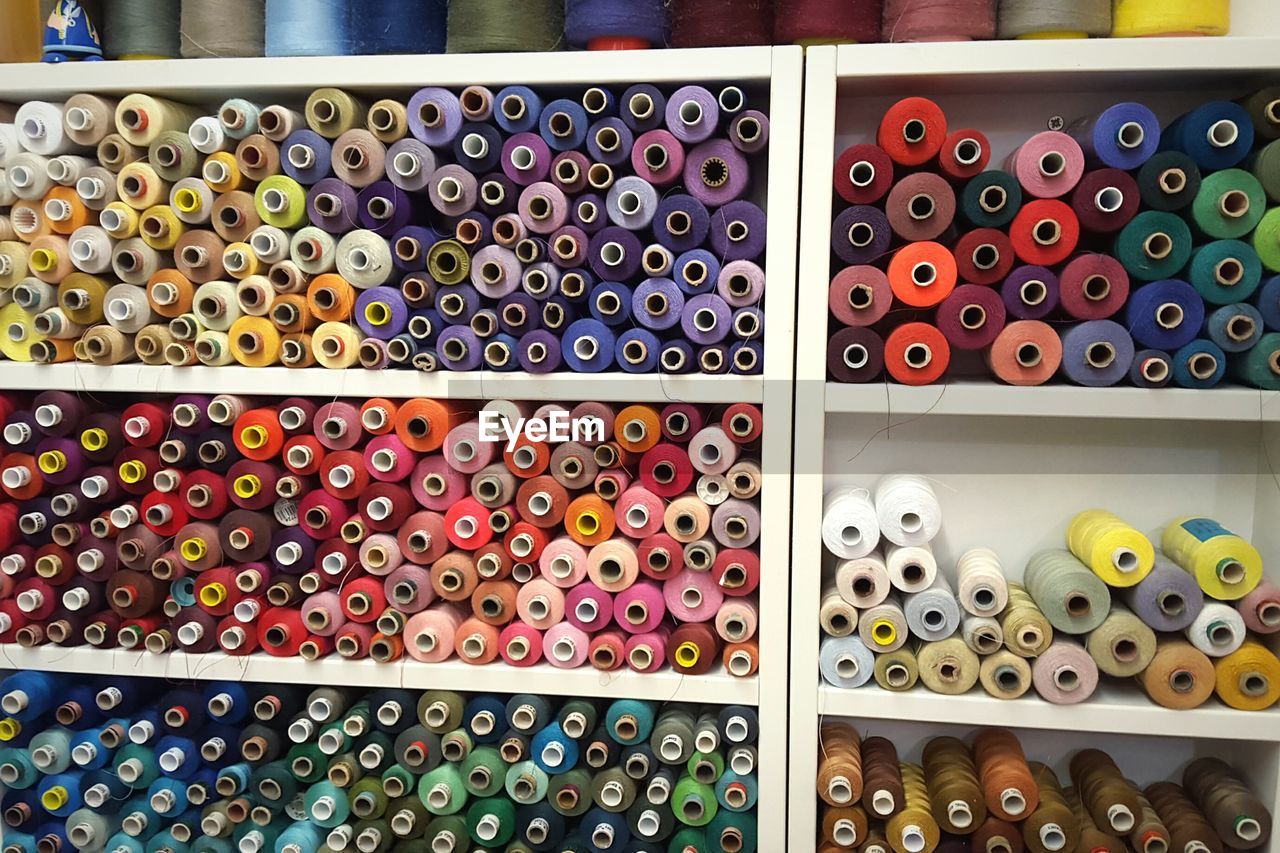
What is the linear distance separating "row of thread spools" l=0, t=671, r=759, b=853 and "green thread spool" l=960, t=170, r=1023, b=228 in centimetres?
91

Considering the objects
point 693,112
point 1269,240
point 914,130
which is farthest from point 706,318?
point 1269,240

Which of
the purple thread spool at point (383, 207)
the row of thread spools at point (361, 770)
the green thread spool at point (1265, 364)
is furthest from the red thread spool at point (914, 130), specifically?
the row of thread spools at point (361, 770)

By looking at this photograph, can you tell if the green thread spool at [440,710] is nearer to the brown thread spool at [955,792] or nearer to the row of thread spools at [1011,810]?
the row of thread spools at [1011,810]

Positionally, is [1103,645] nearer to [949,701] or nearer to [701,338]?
[949,701]

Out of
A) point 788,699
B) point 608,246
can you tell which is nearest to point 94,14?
point 608,246

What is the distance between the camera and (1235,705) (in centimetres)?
132

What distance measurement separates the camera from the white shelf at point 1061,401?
125 cm

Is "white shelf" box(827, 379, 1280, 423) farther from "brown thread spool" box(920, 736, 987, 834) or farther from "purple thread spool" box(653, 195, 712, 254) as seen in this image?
"brown thread spool" box(920, 736, 987, 834)

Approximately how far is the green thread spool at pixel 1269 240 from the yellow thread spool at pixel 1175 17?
0.30 metres

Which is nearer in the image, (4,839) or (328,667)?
(328,667)

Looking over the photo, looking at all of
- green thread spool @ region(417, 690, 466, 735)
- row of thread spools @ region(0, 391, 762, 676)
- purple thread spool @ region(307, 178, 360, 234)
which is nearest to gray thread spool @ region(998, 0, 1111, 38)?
row of thread spools @ region(0, 391, 762, 676)

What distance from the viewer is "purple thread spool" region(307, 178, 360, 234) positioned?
1.37 m

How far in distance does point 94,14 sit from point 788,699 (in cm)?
174

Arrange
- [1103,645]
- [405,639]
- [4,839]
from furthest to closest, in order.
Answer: [4,839]
[405,639]
[1103,645]
